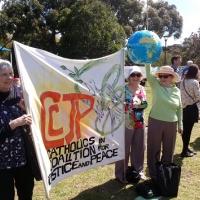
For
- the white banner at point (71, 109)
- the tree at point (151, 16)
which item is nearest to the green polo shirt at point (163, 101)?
the white banner at point (71, 109)

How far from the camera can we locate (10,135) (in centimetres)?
411

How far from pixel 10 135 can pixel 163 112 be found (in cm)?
301

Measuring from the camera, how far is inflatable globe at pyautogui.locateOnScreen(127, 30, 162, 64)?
632 cm

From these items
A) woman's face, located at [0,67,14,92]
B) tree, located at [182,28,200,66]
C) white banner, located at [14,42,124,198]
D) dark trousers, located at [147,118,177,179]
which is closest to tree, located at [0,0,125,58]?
tree, located at [182,28,200,66]

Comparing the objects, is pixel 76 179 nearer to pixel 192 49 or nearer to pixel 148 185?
pixel 148 185

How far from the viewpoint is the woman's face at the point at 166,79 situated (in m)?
6.46

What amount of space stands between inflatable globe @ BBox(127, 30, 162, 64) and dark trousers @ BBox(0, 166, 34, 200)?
278cm

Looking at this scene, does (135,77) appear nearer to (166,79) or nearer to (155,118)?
(166,79)

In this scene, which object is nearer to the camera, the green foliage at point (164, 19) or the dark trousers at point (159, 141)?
the dark trousers at point (159, 141)

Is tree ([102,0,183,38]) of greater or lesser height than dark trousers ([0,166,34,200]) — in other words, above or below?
above

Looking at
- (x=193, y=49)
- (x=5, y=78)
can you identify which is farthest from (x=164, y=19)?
(x=5, y=78)

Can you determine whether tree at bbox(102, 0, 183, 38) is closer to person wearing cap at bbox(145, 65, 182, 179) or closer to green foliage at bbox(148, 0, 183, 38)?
green foliage at bbox(148, 0, 183, 38)

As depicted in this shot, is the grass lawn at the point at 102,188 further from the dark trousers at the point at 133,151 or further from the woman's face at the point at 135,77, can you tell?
the woman's face at the point at 135,77

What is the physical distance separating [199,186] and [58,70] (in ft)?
10.8
